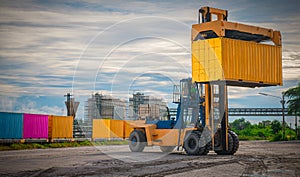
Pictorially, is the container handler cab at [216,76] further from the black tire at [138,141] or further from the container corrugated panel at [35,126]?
the container corrugated panel at [35,126]

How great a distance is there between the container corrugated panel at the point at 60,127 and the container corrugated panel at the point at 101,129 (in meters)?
7.84

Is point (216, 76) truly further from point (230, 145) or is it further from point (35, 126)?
point (35, 126)

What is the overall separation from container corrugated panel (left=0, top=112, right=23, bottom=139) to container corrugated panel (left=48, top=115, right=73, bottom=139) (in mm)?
5103

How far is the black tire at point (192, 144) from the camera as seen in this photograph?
21.8 metres

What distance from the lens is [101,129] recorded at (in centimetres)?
5338

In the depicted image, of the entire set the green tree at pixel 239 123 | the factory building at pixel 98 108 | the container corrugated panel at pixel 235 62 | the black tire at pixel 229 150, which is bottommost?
the green tree at pixel 239 123

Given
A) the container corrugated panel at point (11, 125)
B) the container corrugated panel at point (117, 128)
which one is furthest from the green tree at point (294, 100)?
the container corrugated panel at point (11, 125)

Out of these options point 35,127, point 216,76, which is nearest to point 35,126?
point 35,127

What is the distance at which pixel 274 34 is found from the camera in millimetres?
24031

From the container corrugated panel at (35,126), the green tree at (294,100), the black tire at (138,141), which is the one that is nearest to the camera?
the black tire at (138,141)

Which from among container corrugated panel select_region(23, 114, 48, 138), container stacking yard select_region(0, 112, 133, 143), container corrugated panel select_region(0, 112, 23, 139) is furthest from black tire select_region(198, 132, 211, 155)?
container corrugated panel select_region(23, 114, 48, 138)

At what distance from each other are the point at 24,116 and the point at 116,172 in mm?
25529

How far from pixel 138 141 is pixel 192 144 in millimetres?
4299

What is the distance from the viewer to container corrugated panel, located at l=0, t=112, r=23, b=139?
3478 centimetres
